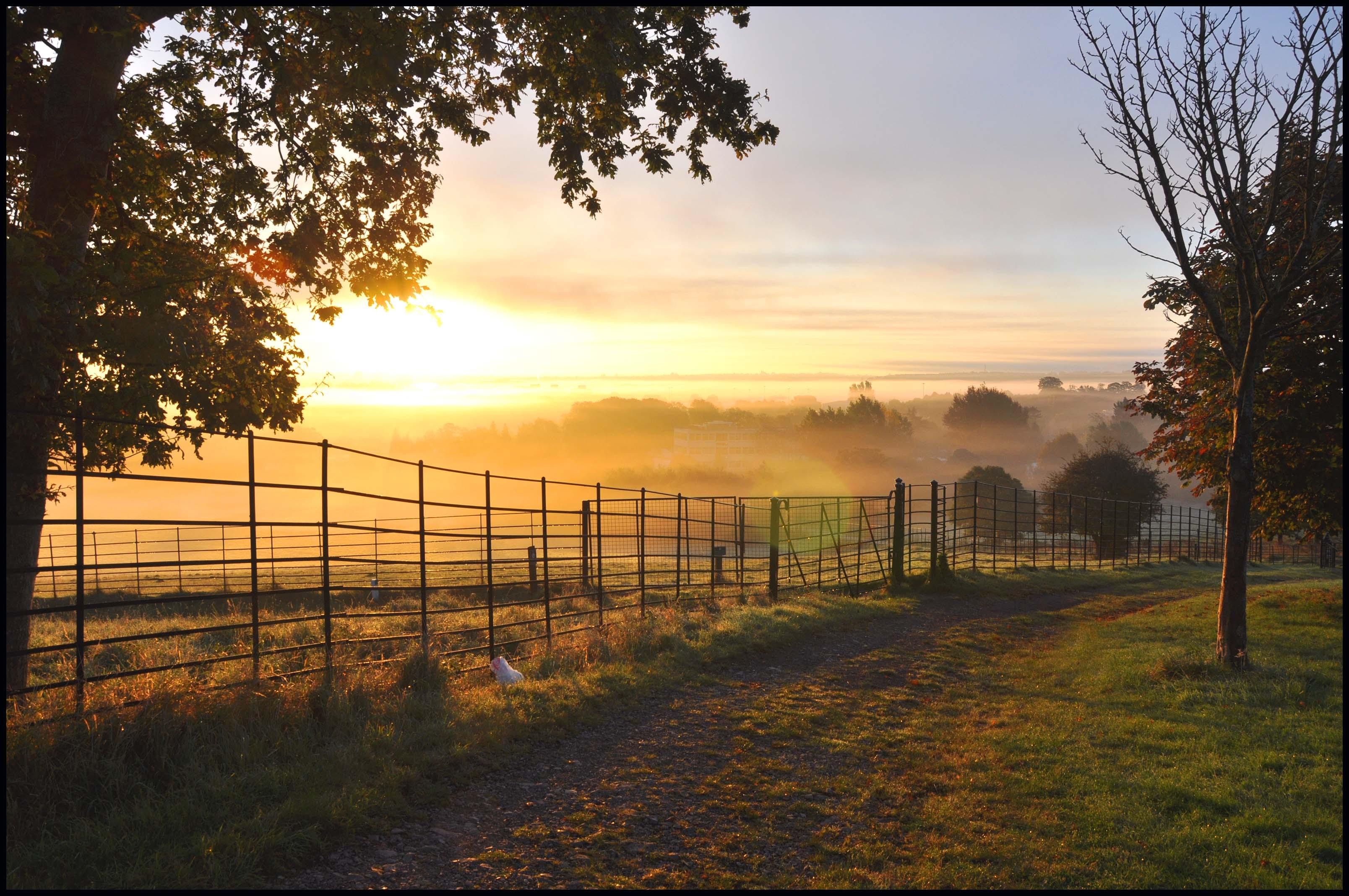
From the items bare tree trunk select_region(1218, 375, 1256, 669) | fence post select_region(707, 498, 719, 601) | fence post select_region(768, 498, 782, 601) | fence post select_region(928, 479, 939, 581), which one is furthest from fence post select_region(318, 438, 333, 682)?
fence post select_region(928, 479, 939, 581)

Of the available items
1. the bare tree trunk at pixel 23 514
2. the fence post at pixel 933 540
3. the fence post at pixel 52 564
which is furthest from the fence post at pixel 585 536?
the fence post at pixel 933 540

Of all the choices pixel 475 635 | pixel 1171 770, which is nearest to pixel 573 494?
pixel 475 635

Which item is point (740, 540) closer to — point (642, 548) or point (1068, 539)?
point (642, 548)

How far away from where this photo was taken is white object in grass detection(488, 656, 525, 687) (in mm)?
7762

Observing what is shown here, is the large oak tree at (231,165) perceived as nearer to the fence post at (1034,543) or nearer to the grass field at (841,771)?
the grass field at (841,771)

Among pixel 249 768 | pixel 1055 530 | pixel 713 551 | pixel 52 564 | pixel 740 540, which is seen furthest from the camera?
pixel 1055 530

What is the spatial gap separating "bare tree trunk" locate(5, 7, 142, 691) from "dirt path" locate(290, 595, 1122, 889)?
3513 mm

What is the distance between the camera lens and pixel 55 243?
254 inches

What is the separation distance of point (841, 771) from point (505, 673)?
362cm

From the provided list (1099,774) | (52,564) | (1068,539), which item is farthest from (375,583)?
(1068,539)

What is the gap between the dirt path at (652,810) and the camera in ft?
13.7

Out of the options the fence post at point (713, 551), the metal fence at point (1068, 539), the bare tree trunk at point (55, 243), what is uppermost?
the bare tree trunk at point (55, 243)

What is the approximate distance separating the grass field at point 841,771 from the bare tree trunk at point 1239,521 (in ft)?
1.43

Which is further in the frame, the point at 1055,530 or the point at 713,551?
the point at 1055,530
